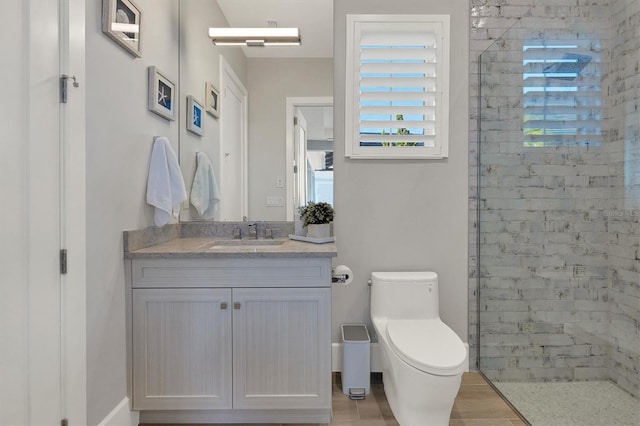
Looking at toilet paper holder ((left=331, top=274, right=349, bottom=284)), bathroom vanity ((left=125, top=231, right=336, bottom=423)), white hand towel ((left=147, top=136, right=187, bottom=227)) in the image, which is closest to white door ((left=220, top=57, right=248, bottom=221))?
white hand towel ((left=147, top=136, right=187, bottom=227))

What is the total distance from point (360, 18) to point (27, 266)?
6.94 feet

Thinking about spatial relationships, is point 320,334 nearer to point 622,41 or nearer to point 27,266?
point 27,266

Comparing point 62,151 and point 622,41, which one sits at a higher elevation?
point 622,41

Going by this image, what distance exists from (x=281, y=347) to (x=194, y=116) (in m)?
1.52

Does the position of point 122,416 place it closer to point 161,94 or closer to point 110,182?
point 110,182

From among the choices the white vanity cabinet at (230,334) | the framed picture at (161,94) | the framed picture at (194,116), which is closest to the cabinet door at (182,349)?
the white vanity cabinet at (230,334)

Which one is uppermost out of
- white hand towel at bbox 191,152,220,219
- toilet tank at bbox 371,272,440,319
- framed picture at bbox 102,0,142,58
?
framed picture at bbox 102,0,142,58

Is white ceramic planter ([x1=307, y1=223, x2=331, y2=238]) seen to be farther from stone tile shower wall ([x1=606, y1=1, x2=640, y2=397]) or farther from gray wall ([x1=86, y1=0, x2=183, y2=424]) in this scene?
stone tile shower wall ([x1=606, y1=1, x2=640, y2=397])

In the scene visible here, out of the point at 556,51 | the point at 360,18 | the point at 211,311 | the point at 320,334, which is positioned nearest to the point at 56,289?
the point at 211,311

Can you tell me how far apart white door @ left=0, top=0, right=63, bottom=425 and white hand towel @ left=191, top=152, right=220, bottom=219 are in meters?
0.99

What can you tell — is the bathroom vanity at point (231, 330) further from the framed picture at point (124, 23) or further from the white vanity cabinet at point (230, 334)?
the framed picture at point (124, 23)

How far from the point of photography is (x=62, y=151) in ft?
4.17

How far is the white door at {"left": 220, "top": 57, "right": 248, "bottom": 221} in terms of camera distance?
2275mm

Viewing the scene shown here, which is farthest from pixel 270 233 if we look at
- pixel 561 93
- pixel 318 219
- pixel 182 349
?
pixel 561 93
